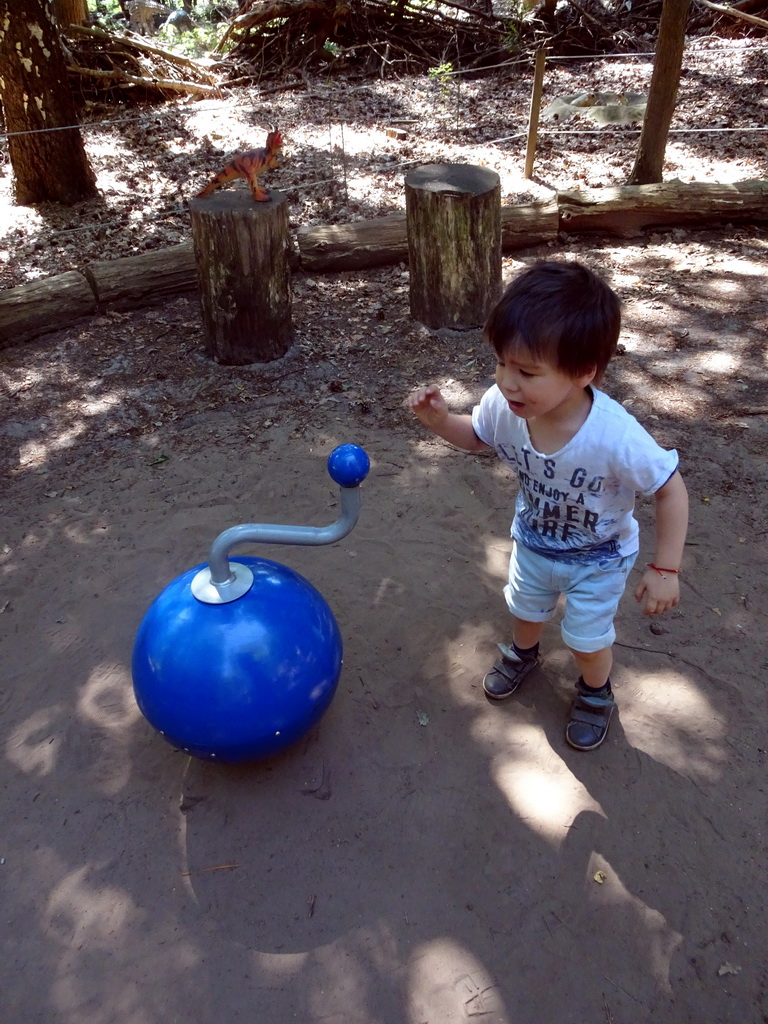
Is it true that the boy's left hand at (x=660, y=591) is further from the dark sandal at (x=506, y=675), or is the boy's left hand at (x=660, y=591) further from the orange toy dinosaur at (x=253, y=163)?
the orange toy dinosaur at (x=253, y=163)

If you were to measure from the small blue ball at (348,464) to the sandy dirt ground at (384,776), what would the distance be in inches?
38.5

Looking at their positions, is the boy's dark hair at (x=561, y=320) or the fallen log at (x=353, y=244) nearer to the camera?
the boy's dark hair at (x=561, y=320)

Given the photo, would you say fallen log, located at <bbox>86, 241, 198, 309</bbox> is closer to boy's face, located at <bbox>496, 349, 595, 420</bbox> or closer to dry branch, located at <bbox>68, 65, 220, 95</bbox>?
boy's face, located at <bbox>496, 349, 595, 420</bbox>

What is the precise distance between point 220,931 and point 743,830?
57.0 inches

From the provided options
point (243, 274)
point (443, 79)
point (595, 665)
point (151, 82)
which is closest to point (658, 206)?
point (243, 274)

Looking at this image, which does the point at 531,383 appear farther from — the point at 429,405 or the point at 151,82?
the point at 151,82

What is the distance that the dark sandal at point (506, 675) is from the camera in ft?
8.64

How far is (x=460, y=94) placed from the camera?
9.35 meters

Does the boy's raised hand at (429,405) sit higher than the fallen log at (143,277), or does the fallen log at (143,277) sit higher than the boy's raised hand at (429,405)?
the boy's raised hand at (429,405)

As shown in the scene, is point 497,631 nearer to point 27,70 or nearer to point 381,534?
point 381,534

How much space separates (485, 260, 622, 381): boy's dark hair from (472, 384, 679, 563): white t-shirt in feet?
0.69

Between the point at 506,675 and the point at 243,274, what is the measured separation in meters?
2.80

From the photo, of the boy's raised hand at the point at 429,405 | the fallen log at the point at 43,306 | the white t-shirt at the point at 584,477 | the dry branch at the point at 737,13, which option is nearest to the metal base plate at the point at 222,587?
the boy's raised hand at the point at 429,405

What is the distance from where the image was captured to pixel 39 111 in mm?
6543
